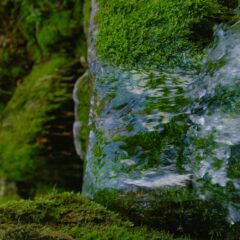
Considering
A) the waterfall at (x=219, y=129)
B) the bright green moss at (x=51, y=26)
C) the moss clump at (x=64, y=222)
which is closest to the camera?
the moss clump at (x=64, y=222)

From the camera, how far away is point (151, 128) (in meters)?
3.13

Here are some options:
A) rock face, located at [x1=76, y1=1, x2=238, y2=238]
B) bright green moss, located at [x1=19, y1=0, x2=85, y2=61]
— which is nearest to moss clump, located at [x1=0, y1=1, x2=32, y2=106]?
bright green moss, located at [x1=19, y1=0, x2=85, y2=61]

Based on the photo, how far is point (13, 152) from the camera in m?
5.79

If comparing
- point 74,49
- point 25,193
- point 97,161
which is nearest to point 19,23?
point 74,49

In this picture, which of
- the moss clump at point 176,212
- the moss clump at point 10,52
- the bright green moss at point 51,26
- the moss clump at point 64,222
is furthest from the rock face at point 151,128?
the moss clump at point 10,52

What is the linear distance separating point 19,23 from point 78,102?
2821mm

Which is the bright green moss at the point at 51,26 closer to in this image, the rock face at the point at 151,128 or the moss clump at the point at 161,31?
the rock face at the point at 151,128

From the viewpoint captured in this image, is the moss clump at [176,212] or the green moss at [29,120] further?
the green moss at [29,120]

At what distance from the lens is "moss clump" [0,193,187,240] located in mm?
2467

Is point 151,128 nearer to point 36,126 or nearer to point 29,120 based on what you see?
point 36,126

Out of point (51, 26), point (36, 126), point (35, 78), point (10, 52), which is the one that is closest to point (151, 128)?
point (36, 126)

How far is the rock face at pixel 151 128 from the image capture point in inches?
113

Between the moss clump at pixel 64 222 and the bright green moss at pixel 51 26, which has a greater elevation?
the bright green moss at pixel 51 26

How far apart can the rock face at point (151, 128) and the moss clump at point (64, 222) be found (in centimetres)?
19
